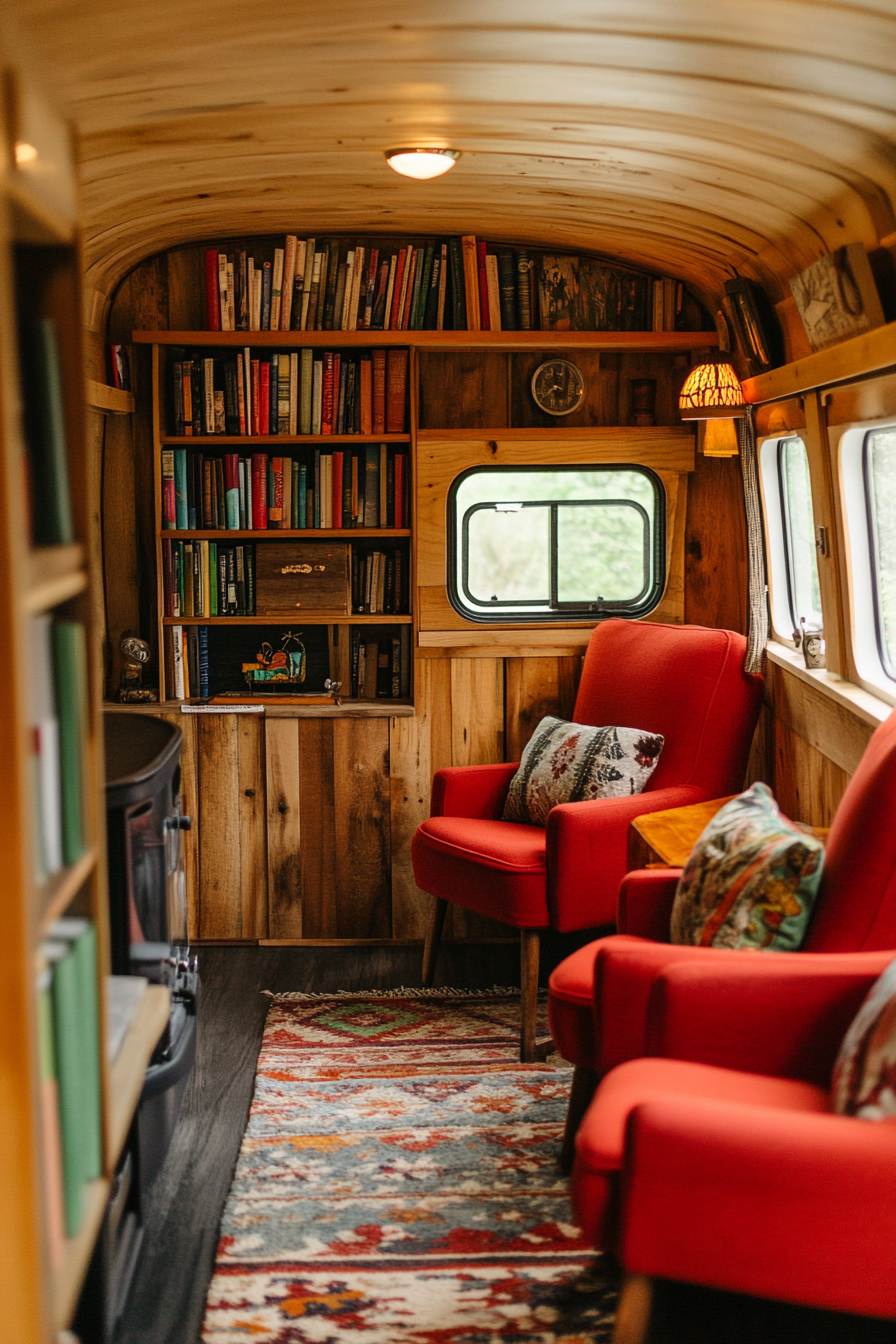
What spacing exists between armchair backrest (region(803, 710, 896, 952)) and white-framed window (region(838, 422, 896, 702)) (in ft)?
2.70

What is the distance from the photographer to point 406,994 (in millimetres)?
3732

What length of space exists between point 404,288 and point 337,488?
0.72 m

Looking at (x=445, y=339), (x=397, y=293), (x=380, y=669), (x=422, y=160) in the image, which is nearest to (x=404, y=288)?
(x=397, y=293)

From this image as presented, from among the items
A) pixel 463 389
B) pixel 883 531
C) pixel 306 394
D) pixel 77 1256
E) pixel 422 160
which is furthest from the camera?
pixel 463 389

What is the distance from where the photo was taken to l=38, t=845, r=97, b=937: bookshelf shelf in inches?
50.8

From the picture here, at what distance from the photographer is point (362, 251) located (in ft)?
13.1

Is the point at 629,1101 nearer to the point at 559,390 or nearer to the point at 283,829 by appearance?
the point at 283,829

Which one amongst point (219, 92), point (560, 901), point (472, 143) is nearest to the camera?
point (219, 92)

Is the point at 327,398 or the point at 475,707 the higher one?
the point at 327,398

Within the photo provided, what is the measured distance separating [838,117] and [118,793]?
1.85m

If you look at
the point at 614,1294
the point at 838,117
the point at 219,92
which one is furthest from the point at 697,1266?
the point at 219,92

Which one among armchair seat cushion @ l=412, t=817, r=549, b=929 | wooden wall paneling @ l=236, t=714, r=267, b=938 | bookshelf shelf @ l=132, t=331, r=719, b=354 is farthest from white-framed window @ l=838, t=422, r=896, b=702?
→ wooden wall paneling @ l=236, t=714, r=267, b=938

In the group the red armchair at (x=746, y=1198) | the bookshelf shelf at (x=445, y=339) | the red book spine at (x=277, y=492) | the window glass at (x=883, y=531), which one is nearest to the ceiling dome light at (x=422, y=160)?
the bookshelf shelf at (x=445, y=339)

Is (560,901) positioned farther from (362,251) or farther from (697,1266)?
(362,251)
